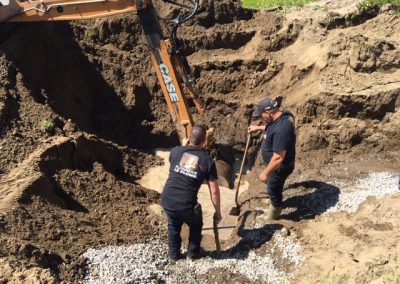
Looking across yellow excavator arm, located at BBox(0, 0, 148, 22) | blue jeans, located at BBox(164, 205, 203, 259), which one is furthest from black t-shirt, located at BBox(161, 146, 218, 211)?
yellow excavator arm, located at BBox(0, 0, 148, 22)

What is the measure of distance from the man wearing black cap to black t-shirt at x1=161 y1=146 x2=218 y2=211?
0.97 meters

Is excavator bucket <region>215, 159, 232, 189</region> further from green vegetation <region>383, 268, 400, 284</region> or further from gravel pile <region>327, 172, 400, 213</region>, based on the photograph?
green vegetation <region>383, 268, 400, 284</region>

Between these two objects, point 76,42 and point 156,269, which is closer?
point 156,269

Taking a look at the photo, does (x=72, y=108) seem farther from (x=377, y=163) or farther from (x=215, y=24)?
(x=377, y=163)

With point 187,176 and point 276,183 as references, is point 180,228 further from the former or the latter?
point 276,183

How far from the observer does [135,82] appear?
1038cm

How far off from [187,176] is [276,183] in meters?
1.53

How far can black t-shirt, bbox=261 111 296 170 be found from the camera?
6.13m

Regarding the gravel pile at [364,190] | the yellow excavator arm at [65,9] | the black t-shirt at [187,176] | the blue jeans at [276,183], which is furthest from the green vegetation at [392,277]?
the yellow excavator arm at [65,9]

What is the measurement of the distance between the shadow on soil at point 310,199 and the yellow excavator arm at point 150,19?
2.11 meters

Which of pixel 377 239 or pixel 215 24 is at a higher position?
pixel 215 24

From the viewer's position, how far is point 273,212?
6887 millimetres

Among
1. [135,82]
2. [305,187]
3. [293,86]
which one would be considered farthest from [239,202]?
[135,82]

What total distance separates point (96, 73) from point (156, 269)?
18.7 feet
